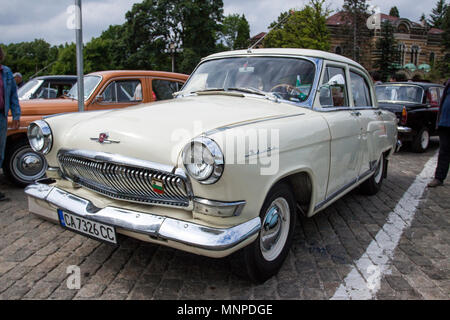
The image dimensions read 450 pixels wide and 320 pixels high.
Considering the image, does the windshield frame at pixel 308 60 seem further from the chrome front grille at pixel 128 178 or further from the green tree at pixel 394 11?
the green tree at pixel 394 11

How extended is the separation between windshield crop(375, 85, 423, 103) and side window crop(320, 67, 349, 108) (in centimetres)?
616

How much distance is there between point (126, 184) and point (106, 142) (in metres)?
0.34

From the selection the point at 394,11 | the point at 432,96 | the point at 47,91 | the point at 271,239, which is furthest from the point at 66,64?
the point at 394,11

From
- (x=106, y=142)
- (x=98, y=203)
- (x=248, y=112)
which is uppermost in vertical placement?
(x=248, y=112)

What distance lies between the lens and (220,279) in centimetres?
277

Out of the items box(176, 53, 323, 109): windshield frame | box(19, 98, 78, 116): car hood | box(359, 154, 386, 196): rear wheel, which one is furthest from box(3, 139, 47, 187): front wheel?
box(359, 154, 386, 196): rear wheel

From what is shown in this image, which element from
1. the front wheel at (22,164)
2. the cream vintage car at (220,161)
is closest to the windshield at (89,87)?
the front wheel at (22,164)

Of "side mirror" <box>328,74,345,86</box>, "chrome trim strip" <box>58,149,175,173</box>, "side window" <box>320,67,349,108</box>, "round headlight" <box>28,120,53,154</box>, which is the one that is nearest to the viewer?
"chrome trim strip" <box>58,149,175,173</box>

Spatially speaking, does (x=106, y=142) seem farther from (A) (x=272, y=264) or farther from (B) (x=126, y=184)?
(A) (x=272, y=264)

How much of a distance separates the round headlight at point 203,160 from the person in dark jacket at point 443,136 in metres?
4.51

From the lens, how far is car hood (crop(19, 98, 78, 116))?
553 centimetres

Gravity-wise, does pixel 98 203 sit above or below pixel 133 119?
below

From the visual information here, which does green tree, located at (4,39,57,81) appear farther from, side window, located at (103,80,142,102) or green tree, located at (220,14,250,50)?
side window, located at (103,80,142,102)

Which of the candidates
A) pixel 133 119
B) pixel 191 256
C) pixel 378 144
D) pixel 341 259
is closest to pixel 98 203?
pixel 133 119
